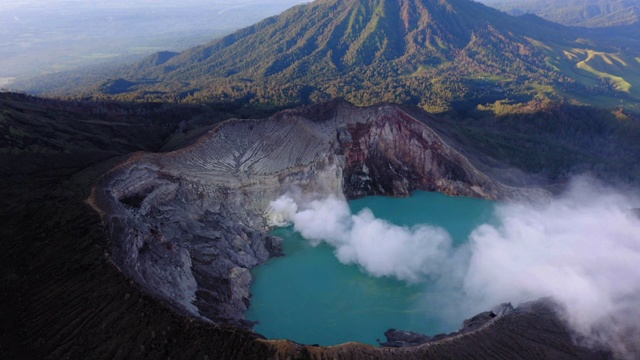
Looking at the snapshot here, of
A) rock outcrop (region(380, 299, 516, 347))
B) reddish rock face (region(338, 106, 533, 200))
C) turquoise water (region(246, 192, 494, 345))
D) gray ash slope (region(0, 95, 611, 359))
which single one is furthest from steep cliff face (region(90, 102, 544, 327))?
rock outcrop (region(380, 299, 516, 347))

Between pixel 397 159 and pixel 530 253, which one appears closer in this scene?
pixel 530 253

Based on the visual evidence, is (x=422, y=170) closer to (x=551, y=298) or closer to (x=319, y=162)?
(x=319, y=162)

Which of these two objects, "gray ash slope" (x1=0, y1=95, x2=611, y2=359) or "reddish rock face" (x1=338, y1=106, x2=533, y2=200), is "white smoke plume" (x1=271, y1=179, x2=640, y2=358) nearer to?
"gray ash slope" (x1=0, y1=95, x2=611, y2=359)

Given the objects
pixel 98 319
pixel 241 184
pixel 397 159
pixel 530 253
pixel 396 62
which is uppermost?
pixel 98 319

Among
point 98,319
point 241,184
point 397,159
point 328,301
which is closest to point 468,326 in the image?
point 328,301

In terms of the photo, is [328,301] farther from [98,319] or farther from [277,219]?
[98,319]

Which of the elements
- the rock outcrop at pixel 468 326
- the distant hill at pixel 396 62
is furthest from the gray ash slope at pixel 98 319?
the distant hill at pixel 396 62

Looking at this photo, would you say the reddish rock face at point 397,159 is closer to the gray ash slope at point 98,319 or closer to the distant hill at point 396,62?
the gray ash slope at point 98,319
